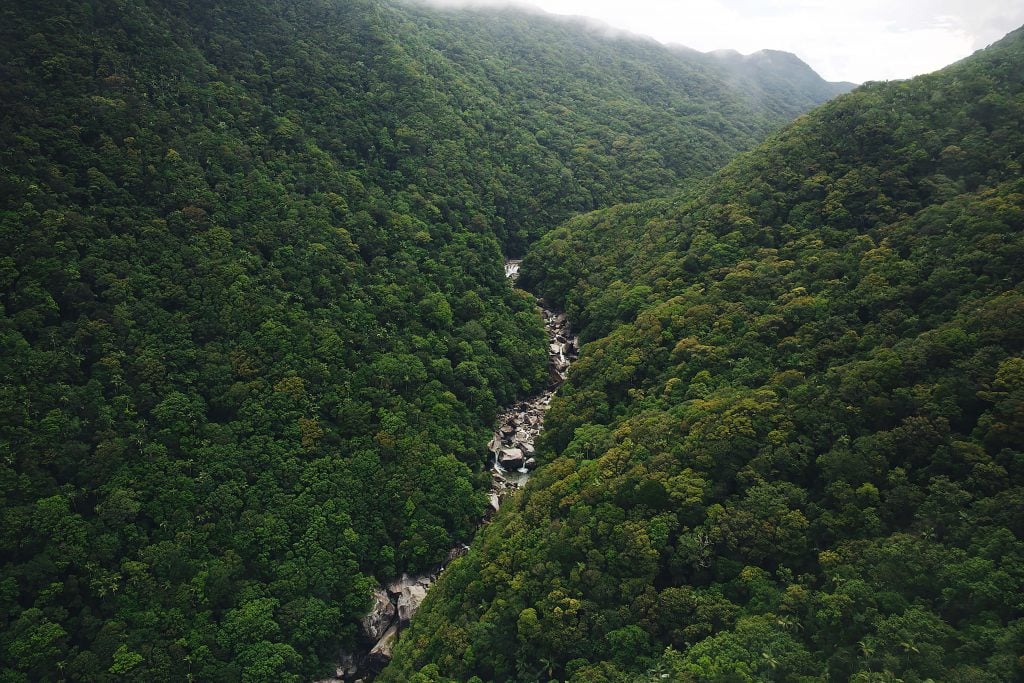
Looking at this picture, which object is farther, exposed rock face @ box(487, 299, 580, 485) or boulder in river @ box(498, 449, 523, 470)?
boulder in river @ box(498, 449, 523, 470)

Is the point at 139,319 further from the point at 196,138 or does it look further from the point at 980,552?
the point at 980,552

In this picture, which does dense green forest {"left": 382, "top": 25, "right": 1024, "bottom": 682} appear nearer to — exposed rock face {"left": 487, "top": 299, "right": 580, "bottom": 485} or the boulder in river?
the boulder in river

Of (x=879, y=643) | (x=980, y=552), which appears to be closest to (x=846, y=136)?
(x=980, y=552)

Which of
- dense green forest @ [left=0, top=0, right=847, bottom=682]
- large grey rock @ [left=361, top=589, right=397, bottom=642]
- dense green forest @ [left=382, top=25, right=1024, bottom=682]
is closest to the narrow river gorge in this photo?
large grey rock @ [left=361, top=589, right=397, bottom=642]

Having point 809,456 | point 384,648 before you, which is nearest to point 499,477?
point 384,648

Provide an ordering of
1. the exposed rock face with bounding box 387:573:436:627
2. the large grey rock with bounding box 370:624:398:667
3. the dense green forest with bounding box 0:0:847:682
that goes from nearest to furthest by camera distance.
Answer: the dense green forest with bounding box 0:0:847:682 → the large grey rock with bounding box 370:624:398:667 → the exposed rock face with bounding box 387:573:436:627

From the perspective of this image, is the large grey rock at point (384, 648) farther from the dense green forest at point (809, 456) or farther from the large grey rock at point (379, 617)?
the dense green forest at point (809, 456)

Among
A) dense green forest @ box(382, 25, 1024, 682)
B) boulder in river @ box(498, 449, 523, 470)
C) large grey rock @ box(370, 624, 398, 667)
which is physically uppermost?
dense green forest @ box(382, 25, 1024, 682)
